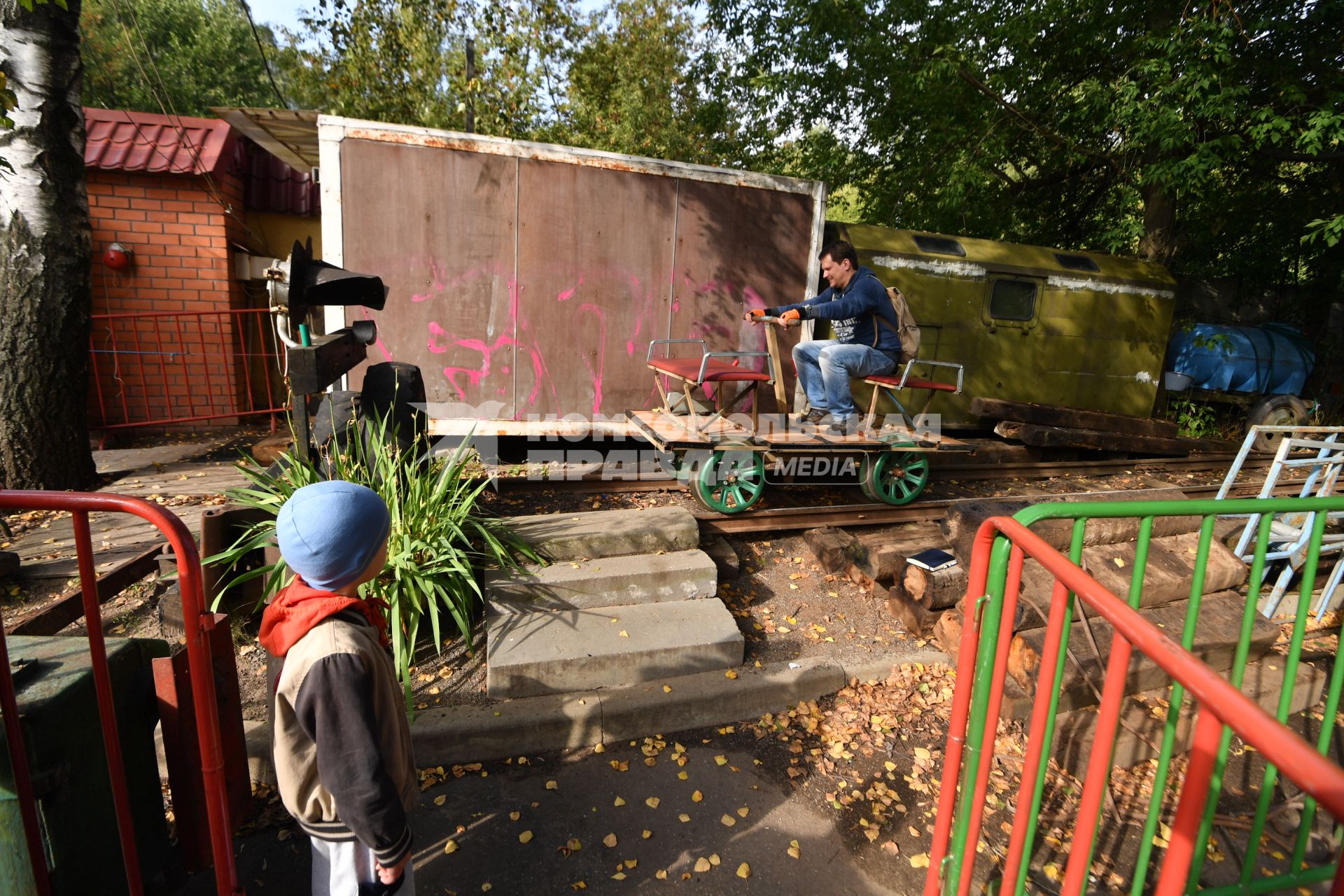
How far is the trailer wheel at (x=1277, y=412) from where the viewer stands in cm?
1002

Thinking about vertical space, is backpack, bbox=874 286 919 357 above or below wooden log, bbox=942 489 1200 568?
above

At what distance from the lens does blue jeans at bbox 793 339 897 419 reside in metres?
6.03

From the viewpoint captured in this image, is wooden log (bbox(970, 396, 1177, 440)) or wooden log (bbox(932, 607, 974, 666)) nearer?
wooden log (bbox(932, 607, 974, 666))

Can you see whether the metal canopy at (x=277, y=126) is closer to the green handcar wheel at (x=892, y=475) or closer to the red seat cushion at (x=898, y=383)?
the red seat cushion at (x=898, y=383)

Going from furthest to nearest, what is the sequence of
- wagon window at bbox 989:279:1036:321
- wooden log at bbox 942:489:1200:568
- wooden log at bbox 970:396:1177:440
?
wagon window at bbox 989:279:1036:321 < wooden log at bbox 970:396:1177:440 < wooden log at bbox 942:489:1200:568

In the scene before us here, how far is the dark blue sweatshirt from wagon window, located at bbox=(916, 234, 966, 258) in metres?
3.23

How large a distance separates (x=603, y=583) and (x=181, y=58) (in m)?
26.0

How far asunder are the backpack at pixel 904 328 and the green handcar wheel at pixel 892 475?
95 cm

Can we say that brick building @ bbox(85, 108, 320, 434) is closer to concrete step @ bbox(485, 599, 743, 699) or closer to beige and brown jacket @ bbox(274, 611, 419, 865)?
concrete step @ bbox(485, 599, 743, 699)

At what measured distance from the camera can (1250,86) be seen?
30.4ft

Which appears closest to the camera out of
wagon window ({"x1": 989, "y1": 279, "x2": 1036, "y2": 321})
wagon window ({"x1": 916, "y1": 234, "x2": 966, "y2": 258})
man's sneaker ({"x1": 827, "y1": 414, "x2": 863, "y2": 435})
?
man's sneaker ({"x1": 827, "y1": 414, "x2": 863, "y2": 435})

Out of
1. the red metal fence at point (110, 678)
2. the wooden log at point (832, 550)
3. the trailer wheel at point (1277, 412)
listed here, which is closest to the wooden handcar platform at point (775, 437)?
the wooden log at point (832, 550)

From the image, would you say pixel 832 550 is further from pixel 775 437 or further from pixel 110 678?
pixel 110 678

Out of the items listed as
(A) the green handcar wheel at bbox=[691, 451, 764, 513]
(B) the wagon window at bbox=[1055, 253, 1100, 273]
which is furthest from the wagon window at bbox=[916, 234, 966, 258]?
(A) the green handcar wheel at bbox=[691, 451, 764, 513]
